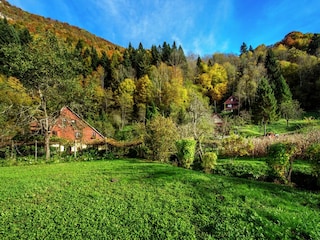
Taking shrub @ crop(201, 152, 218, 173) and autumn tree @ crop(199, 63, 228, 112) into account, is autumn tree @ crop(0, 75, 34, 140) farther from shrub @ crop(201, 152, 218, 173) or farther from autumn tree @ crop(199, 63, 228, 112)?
autumn tree @ crop(199, 63, 228, 112)

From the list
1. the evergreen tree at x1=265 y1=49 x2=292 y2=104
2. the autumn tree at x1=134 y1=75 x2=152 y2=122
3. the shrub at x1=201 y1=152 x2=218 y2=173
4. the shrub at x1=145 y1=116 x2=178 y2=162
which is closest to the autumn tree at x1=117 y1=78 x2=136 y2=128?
the autumn tree at x1=134 y1=75 x2=152 y2=122

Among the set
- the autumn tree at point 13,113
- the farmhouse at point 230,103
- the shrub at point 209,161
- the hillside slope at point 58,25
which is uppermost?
the hillside slope at point 58,25

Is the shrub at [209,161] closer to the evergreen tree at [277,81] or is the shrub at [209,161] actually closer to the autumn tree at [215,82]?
the evergreen tree at [277,81]

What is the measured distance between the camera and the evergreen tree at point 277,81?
39919mm

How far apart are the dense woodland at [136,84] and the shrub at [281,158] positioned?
771 cm

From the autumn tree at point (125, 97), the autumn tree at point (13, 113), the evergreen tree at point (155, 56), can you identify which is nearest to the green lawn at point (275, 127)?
the autumn tree at point (125, 97)

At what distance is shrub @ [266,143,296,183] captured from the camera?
880 cm

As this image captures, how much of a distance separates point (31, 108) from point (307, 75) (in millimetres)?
54453

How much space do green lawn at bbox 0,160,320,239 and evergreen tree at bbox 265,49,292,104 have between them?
125 feet

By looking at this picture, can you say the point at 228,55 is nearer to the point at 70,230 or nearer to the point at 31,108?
the point at 31,108

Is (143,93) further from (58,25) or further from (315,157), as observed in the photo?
(58,25)

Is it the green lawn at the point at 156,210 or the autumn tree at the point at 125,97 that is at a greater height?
the autumn tree at the point at 125,97

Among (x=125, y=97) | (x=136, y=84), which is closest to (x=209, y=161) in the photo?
(x=125, y=97)

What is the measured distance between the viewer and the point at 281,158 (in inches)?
347
